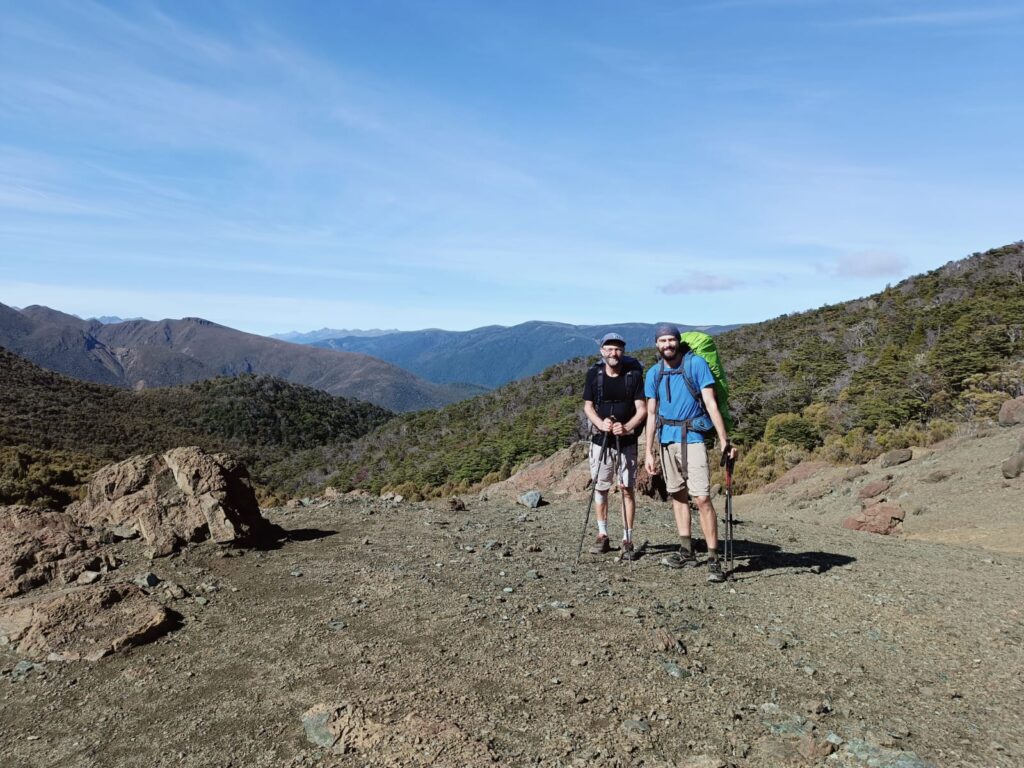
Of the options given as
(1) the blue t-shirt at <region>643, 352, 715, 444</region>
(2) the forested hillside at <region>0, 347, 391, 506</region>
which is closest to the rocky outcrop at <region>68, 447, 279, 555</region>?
(1) the blue t-shirt at <region>643, 352, 715, 444</region>

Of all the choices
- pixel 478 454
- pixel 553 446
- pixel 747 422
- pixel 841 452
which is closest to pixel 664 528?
pixel 841 452

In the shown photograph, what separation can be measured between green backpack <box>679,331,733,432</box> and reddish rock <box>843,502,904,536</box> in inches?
260

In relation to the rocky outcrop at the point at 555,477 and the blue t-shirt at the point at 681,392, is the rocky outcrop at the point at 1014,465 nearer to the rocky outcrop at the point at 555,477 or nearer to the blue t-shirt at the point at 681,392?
the rocky outcrop at the point at 555,477

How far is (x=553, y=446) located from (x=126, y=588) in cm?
2470

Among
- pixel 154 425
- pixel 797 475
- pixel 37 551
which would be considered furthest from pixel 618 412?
pixel 154 425

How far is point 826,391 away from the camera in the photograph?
25562mm

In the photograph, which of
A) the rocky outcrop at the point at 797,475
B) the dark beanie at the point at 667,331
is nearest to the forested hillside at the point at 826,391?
the rocky outcrop at the point at 797,475

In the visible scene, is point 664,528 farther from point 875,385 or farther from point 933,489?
point 875,385

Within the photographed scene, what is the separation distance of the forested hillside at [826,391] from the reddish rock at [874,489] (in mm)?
3871

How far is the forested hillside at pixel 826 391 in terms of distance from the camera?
1934cm

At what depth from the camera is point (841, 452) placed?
58.7 feet

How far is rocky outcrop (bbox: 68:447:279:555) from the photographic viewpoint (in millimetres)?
6848

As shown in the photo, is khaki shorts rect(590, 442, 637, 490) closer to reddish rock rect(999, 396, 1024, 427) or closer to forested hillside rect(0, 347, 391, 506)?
forested hillside rect(0, 347, 391, 506)

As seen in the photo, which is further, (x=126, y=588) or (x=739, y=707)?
(x=126, y=588)
